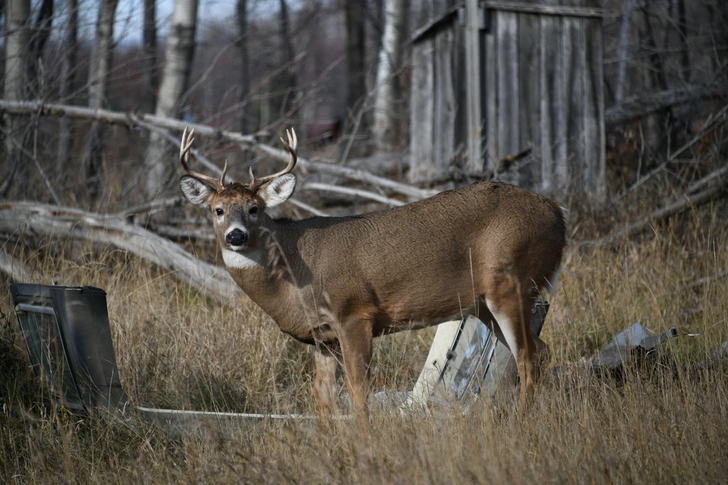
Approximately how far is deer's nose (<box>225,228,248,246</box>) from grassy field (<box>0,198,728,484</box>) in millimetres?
852

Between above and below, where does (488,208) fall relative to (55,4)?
below

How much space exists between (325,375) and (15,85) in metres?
5.39

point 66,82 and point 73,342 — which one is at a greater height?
point 66,82

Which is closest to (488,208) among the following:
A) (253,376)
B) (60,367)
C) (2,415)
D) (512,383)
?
(512,383)

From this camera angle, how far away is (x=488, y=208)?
4332 mm

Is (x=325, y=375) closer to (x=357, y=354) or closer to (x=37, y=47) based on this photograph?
(x=357, y=354)

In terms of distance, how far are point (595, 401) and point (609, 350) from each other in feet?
2.42

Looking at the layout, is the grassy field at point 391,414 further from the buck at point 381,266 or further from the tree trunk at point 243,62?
the tree trunk at point 243,62

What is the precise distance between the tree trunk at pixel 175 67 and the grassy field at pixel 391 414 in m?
2.20

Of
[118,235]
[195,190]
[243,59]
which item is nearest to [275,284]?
[195,190]

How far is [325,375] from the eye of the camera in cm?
430

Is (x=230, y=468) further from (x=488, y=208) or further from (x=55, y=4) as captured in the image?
(x=55, y=4)

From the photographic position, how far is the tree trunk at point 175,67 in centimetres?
828

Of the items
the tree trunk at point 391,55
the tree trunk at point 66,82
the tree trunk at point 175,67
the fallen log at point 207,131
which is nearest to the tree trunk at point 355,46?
the tree trunk at point 391,55
